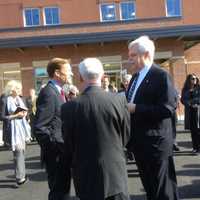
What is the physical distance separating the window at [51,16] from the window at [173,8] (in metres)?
6.77

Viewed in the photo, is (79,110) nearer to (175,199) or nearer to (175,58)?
(175,199)

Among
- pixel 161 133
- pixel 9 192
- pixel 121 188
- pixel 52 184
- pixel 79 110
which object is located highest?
pixel 79 110

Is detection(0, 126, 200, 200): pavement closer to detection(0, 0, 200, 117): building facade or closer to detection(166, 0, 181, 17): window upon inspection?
detection(0, 0, 200, 117): building facade

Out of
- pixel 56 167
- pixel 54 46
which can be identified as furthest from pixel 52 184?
pixel 54 46

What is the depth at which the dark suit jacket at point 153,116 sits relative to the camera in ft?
15.4

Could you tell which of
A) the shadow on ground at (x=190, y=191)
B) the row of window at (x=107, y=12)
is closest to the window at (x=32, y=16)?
the row of window at (x=107, y=12)

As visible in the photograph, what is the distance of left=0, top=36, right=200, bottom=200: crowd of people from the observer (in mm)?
3988

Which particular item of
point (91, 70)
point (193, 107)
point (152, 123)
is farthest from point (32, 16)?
point (91, 70)

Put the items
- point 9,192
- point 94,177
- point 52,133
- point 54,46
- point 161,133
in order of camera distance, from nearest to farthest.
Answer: point 94,177, point 161,133, point 52,133, point 9,192, point 54,46

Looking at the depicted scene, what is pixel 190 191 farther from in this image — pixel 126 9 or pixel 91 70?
pixel 126 9

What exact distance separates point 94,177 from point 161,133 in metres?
1.05

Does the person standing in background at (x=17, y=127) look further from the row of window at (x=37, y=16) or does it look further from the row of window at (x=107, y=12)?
the row of window at (x=37, y=16)

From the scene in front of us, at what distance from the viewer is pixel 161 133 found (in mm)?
4762

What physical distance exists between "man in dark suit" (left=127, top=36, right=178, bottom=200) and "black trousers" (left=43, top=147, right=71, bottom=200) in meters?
1.20
